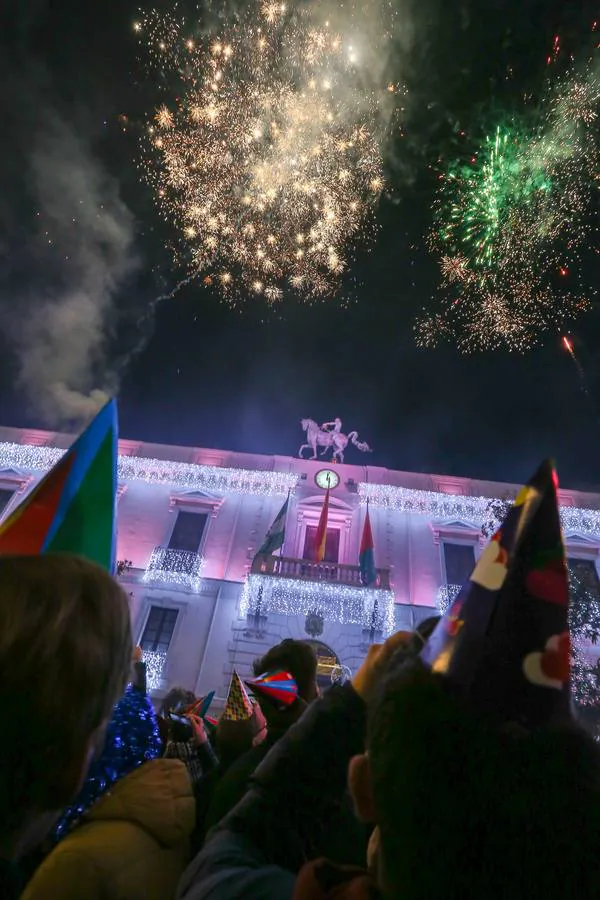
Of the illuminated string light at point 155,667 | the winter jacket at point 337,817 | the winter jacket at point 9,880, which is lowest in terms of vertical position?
the winter jacket at point 9,880

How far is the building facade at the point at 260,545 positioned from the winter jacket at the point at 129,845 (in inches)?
511

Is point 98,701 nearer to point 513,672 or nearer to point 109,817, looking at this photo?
point 109,817

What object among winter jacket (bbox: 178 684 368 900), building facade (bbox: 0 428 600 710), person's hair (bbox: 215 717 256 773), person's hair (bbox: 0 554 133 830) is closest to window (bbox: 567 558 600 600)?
building facade (bbox: 0 428 600 710)

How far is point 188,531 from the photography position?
17234 millimetres

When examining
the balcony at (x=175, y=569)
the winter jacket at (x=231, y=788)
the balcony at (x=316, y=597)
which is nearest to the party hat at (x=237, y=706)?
the winter jacket at (x=231, y=788)

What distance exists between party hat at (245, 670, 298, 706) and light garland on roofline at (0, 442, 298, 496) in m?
14.9

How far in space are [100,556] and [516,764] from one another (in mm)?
2756

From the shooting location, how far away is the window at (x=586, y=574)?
578 inches

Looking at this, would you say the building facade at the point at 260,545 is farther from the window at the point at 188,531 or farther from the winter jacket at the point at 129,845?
the winter jacket at the point at 129,845

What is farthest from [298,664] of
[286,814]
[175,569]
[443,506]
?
[443,506]

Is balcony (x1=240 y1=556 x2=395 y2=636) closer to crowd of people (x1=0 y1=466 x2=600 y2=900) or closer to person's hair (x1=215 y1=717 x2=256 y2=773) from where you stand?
person's hair (x1=215 y1=717 x2=256 y2=773)

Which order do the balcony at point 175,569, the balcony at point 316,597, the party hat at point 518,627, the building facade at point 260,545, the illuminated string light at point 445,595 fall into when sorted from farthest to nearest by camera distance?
the balcony at point 175,569 → the illuminated string light at point 445,595 → the balcony at point 316,597 → the building facade at point 260,545 → the party hat at point 518,627

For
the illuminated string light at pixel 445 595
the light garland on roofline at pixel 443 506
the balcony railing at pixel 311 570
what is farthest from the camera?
the light garland on roofline at pixel 443 506

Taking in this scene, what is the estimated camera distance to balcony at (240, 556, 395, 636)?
1500cm
